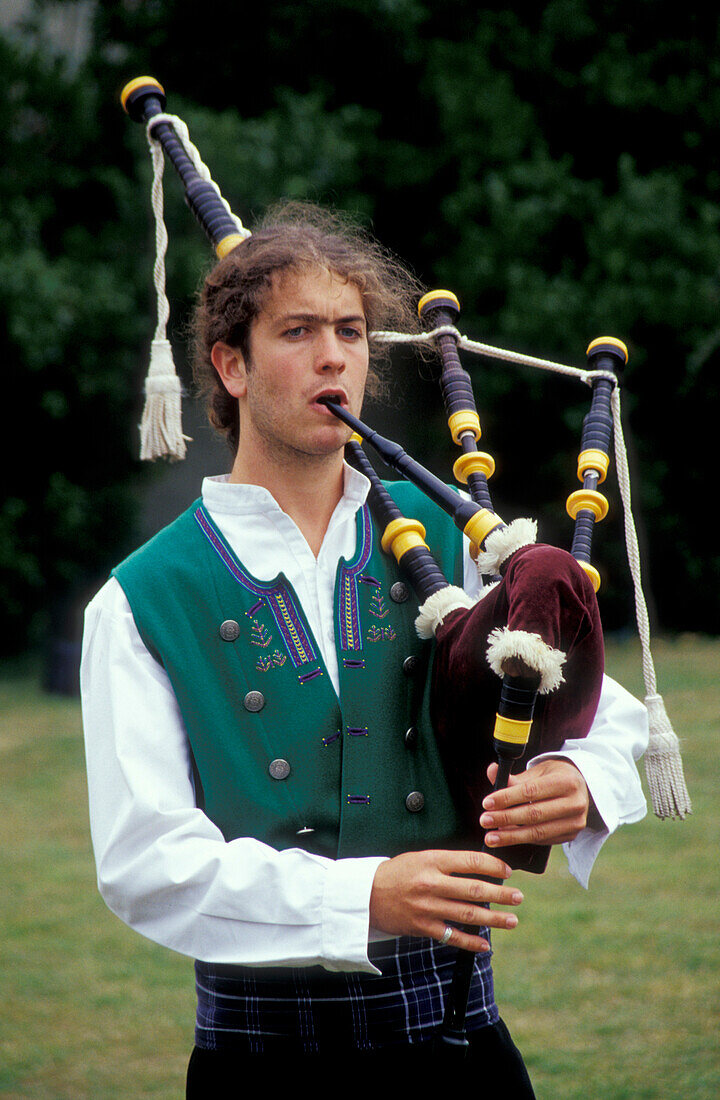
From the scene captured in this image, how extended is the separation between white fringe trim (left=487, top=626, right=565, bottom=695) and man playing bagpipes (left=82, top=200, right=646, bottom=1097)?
153 millimetres

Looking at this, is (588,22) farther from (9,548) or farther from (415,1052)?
(415,1052)

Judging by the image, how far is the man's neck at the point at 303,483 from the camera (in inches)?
65.7

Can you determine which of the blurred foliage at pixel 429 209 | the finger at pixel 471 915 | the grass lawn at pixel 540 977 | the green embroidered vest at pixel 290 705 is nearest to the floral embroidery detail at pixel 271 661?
the green embroidered vest at pixel 290 705

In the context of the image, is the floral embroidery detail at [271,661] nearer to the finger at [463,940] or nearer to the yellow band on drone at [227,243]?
the finger at [463,940]

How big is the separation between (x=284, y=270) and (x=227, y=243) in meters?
0.22

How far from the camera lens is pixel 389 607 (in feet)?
5.31

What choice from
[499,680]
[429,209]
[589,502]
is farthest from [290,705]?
[429,209]

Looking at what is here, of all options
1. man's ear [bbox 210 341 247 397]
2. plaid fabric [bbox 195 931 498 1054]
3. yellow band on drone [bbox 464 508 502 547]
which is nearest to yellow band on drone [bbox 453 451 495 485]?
yellow band on drone [bbox 464 508 502 547]

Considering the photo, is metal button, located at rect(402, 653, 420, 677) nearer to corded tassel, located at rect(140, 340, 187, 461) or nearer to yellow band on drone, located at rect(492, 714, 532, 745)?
yellow band on drone, located at rect(492, 714, 532, 745)

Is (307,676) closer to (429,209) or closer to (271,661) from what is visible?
(271,661)

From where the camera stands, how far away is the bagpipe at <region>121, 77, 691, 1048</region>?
1.32 m

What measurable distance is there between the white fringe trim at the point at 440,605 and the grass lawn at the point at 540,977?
7.35 ft

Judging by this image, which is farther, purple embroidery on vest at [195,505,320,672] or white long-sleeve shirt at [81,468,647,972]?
purple embroidery on vest at [195,505,320,672]

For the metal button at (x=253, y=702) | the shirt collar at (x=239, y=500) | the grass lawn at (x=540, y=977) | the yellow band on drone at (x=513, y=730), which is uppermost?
the shirt collar at (x=239, y=500)
